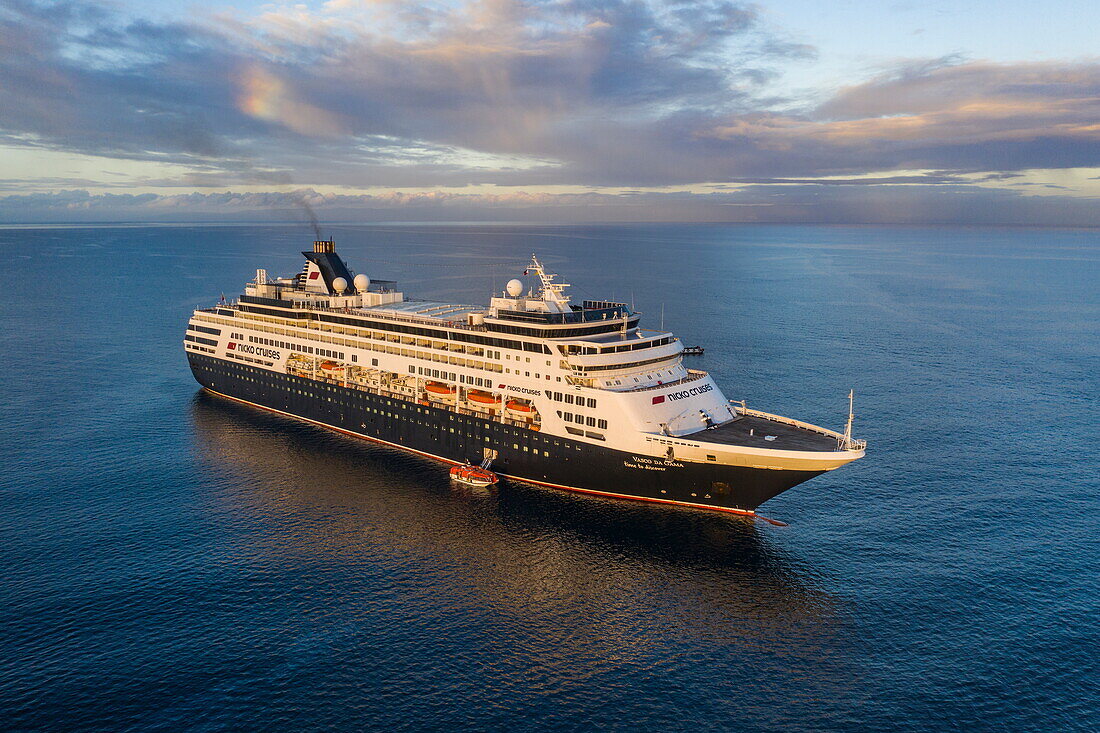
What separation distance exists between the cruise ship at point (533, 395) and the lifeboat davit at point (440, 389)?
4.4 inches

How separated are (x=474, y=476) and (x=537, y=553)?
11516 mm

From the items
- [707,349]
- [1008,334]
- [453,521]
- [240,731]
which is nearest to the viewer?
[240,731]

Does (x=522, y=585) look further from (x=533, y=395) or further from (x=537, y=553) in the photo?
(x=533, y=395)

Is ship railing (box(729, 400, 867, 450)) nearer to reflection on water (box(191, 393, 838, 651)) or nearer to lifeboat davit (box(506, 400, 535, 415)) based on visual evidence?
reflection on water (box(191, 393, 838, 651))

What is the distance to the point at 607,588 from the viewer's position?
38.5 metres

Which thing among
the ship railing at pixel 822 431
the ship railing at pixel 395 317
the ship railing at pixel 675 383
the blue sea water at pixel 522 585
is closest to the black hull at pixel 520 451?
the blue sea water at pixel 522 585

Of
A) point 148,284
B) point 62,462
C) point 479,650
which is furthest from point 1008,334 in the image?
point 148,284

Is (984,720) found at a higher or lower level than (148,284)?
lower

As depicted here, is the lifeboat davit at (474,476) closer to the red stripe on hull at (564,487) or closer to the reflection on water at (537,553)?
the reflection on water at (537,553)

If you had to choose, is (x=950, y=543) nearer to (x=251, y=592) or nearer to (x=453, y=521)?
(x=453, y=521)

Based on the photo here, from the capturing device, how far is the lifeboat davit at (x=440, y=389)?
56.4 m

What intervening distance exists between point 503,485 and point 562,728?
25502mm

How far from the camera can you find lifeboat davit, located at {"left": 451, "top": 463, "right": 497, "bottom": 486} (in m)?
52.1

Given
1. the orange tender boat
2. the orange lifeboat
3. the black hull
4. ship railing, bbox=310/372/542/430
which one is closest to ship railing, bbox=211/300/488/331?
the orange lifeboat
